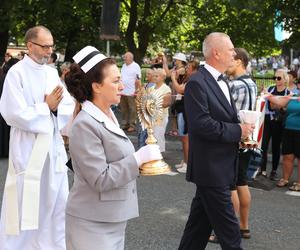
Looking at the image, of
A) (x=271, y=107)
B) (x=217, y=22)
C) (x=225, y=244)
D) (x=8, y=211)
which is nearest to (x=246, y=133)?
(x=225, y=244)

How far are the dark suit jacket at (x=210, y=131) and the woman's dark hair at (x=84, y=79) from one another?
1.05m

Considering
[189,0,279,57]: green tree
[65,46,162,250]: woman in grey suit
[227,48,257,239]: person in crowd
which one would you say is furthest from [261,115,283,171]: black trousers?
[189,0,279,57]: green tree

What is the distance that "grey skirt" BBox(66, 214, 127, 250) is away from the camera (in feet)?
8.89

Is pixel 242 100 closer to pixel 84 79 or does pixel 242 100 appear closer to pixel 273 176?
pixel 84 79

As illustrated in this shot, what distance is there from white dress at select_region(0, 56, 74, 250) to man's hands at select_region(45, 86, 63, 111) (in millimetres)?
44

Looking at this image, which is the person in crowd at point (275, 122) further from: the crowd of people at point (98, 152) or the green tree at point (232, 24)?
the green tree at point (232, 24)

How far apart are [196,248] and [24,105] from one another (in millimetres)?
1839

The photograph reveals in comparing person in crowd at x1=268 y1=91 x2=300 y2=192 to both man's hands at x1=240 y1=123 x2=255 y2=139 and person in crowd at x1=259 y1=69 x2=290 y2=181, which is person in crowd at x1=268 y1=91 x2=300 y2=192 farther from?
man's hands at x1=240 y1=123 x2=255 y2=139

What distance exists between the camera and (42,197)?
14.1 ft

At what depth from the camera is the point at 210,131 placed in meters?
3.59

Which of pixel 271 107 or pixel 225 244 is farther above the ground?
pixel 271 107

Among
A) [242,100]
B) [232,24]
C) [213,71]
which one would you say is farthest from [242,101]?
[232,24]

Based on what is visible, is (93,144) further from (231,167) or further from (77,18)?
(77,18)

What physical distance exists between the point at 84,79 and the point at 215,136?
4.06 ft
